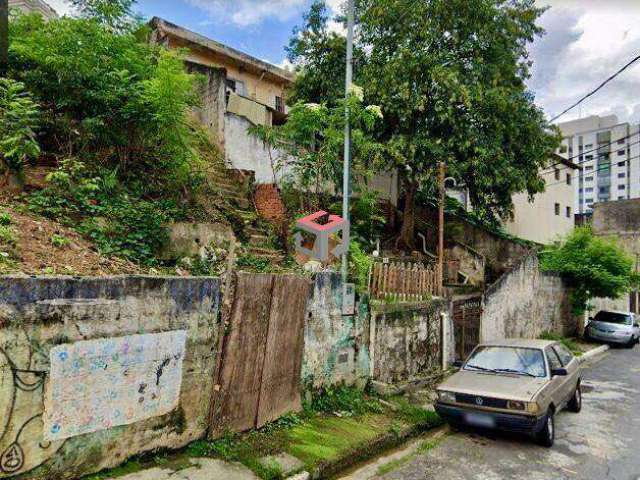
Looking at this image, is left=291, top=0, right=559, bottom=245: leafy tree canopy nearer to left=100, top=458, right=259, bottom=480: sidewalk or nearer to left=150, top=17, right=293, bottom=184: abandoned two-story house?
left=150, top=17, right=293, bottom=184: abandoned two-story house

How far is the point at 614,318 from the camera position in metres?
16.8

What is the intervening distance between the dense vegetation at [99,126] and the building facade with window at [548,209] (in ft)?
64.6

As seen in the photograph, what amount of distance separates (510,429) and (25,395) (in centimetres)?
598

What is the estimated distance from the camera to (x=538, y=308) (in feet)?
49.1

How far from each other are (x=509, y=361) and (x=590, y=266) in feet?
37.4

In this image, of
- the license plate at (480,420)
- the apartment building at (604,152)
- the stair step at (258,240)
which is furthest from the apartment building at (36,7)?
the apartment building at (604,152)

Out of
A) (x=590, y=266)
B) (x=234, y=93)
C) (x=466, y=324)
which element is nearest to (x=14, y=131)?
(x=234, y=93)

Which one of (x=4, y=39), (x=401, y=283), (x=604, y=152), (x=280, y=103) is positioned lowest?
(x=401, y=283)

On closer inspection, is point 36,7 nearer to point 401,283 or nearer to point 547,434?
point 401,283

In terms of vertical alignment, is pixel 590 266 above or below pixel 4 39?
below

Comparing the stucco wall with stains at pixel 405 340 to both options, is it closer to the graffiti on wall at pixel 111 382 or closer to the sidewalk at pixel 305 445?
the sidewalk at pixel 305 445

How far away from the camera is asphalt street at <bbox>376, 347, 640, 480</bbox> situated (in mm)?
5344

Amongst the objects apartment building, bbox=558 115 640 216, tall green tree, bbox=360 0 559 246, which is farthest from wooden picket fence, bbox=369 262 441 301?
apartment building, bbox=558 115 640 216

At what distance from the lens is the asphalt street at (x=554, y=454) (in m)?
5.34
